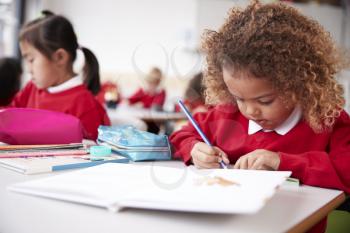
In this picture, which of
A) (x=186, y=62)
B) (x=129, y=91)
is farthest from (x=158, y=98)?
(x=129, y=91)

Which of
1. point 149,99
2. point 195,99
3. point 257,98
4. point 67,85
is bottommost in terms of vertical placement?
point 149,99

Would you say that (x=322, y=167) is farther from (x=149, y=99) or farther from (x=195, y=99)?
(x=149, y=99)

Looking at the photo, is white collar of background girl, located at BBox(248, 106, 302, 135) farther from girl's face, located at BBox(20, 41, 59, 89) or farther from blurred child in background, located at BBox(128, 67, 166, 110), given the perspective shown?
blurred child in background, located at BBox(128, 67, 166, 110)

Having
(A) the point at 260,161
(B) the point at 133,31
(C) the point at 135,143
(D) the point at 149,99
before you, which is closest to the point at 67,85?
(C) the point at 135,143

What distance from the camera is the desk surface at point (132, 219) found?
517 millimetres

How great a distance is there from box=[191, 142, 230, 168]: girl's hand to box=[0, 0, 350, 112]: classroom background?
11.6ft

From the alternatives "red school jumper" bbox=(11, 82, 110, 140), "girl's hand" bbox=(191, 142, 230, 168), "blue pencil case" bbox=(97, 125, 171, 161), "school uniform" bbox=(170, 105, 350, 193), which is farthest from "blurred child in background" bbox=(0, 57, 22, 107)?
"girl's hand" bbox=(191, 142, 230, 168)

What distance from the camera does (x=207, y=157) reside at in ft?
2.88

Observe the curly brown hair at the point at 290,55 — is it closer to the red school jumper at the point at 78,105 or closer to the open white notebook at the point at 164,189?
the open white notebook at the point at 164,189

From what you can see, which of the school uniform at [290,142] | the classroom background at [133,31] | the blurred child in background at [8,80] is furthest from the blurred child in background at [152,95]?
the school uniform at [290,142]

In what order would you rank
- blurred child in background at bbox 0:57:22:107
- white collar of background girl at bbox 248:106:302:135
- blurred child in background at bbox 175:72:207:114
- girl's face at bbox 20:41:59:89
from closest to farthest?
white collar of background girl at bbox 248:106:302:135
girl's face at bbox 20:41:59:89
blurred child in background at bbox 0:57:22:107
blurred child in background at bbox 175:72:207:114

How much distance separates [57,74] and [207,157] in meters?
1.04

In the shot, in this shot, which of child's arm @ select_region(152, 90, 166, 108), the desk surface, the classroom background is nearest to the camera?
the desk surface

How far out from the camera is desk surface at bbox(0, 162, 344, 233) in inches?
20.4
